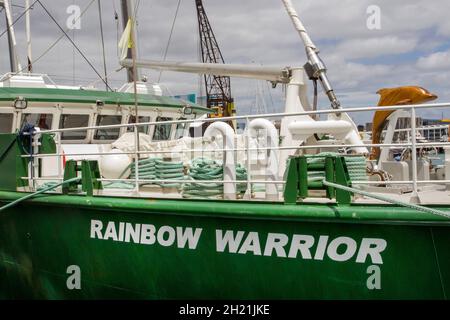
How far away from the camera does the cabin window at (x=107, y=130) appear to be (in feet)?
29.9

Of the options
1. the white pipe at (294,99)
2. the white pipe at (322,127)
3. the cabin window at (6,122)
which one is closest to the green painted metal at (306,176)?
the white pipe at (322,127)

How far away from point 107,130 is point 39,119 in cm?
115

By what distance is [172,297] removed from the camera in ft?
17.6

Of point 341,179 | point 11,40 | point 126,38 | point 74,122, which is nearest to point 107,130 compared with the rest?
point 74,122

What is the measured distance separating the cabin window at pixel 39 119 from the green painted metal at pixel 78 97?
305 millimetres

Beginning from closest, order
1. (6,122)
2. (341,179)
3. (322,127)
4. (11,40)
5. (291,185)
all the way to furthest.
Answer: (341,179) < (291,185) < (322,127) < (6,122) < (11,40)

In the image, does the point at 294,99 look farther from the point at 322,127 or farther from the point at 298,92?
the point at 322,127

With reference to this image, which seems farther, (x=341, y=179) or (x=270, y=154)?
(x=270, y=154)

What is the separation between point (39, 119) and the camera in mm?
8750

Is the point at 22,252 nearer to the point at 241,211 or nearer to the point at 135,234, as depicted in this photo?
the point at 135,234

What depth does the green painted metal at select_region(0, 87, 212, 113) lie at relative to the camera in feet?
27.9

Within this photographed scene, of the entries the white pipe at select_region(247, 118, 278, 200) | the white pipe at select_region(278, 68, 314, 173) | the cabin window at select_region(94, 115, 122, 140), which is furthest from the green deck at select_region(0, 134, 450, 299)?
the cabin window at select_region(94, 115, 122, 140)

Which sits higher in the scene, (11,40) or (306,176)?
(11,40)
